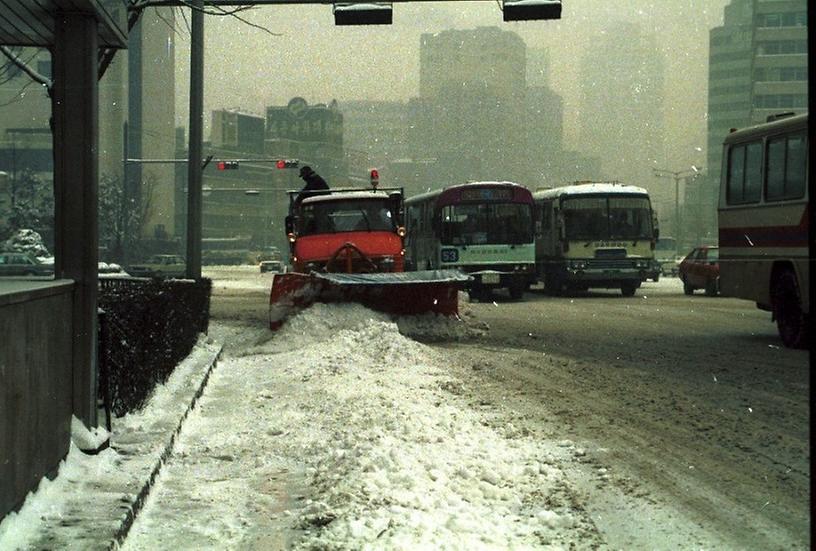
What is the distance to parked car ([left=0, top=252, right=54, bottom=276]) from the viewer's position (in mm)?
7188

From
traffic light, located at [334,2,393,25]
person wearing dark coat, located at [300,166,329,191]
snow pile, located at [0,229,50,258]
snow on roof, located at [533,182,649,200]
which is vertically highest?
traffic light, located at [334,2,393,25]

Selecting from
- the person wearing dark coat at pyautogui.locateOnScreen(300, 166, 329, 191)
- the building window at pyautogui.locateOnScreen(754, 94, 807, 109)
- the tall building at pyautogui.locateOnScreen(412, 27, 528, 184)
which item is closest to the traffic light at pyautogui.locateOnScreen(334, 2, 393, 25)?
the person wearing dark coat at pyautogui.locateOnScreen(300, 166, 329, 191)

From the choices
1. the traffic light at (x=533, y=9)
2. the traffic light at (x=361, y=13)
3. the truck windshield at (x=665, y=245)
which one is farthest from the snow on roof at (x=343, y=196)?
the truck windshield at (x=665, y=245)

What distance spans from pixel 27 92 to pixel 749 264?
476 inches

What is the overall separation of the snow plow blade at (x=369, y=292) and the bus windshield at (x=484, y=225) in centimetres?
1386

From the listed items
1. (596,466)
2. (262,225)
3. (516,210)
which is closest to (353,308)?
(596,466)

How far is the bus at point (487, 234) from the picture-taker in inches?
1281

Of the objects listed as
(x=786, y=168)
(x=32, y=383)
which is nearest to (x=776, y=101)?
(x=786, y=168)

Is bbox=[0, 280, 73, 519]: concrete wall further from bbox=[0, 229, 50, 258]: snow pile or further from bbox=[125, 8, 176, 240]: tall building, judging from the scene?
bbox=[125, 8, 176, 240]: tall building

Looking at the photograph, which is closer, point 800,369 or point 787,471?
point 787,471

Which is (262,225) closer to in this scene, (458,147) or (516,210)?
(458,147)

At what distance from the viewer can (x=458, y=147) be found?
123625 millimetres

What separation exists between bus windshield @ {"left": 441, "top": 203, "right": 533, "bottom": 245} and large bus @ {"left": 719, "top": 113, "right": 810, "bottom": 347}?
13.5 m

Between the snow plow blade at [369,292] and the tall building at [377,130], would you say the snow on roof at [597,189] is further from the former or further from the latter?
the tall building at [377,130]
